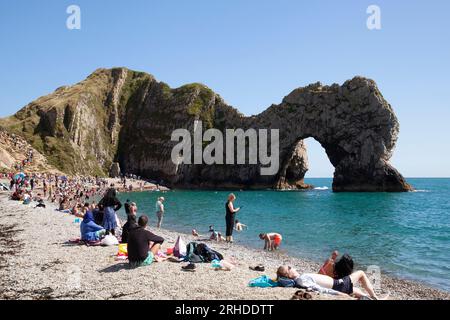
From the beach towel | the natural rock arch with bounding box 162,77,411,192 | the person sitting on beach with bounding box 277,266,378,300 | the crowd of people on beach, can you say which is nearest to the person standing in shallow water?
the crowd of people on beach

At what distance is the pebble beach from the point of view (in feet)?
30.9

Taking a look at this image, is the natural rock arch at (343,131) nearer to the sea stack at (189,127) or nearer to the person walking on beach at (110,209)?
the sea stack at (189,127)

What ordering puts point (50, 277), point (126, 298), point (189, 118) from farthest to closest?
1. point (189, 118)
2. point (50, 277)
3. point (126, 298)

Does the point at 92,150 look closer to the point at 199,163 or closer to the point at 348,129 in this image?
the point at 199,163

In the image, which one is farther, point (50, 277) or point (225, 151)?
point (225, 151)

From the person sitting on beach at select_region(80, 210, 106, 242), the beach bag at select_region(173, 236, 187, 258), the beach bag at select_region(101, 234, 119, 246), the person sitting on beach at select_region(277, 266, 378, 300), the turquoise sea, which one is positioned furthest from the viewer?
the turquoise sea

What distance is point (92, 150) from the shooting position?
125188 millimetres

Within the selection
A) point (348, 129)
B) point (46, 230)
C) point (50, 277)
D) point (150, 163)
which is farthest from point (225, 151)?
point (50, 277)

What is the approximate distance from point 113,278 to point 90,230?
672cm

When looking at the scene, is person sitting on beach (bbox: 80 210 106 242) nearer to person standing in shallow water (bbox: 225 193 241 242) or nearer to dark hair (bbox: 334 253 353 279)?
person standing in shallow water (bbox: 225 193 241 242)

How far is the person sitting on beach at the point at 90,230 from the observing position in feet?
55.2

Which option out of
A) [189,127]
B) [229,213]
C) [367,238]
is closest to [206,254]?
[229,213]

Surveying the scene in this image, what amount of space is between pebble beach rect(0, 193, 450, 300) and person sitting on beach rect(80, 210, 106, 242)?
0.58 m
